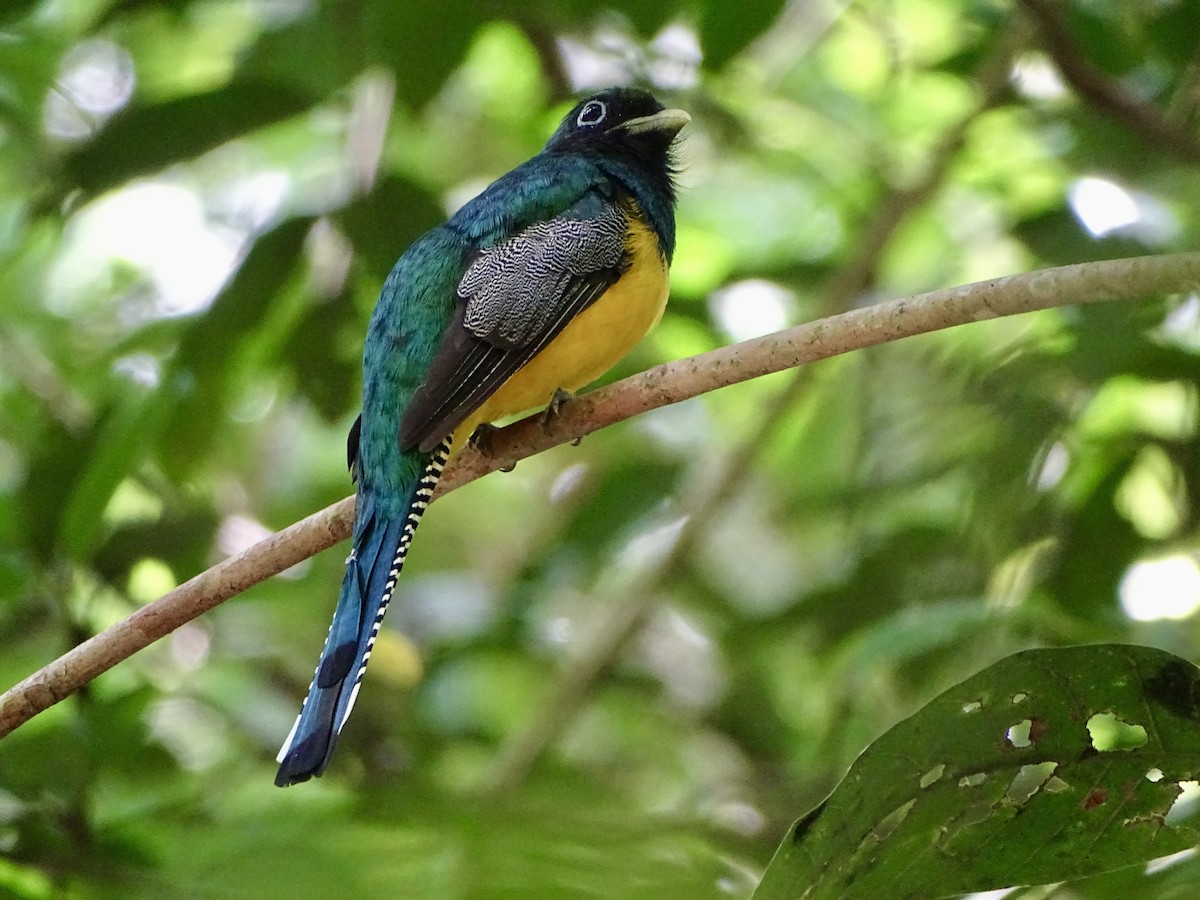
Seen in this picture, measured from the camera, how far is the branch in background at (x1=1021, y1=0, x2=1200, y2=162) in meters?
3.13

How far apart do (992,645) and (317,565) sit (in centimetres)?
226

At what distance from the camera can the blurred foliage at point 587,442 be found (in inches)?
114

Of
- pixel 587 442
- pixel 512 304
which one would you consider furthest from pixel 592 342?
pixel 587 442

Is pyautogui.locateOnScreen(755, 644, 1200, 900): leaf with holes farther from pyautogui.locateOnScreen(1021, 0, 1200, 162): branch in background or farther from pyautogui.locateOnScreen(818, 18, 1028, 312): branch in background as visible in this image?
pyautogui.locateOnScreen(818, 18, 1028, 312): branch in background

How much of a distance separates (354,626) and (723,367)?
88 cm

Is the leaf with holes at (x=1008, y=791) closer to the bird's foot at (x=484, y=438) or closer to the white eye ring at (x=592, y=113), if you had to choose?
the bird's foot at (x=484, y=438)

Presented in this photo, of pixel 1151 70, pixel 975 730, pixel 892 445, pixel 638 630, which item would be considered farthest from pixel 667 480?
pixel 975 730

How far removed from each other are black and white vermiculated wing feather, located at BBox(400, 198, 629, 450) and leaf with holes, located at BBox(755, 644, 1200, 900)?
4.16ft

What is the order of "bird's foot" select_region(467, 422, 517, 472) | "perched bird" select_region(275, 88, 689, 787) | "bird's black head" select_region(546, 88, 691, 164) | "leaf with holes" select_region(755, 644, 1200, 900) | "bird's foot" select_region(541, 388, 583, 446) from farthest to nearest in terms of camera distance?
"bird's black head" select_region(546, 88, 691, 164) → "bird's foot" select_region(467, 422, 517, 472) → "bird's foot" select_region(541, 388, 583, 446) → "perched bird" select_region(275, 88, 689, 787) → "leaf with holes" select_region(755, 644, 1200, 900)

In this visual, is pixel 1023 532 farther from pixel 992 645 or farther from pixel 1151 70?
pixel 1151 70

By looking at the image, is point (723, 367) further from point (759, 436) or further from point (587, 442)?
point (587, 442)

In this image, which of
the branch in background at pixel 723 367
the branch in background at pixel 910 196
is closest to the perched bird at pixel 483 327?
the branch in background at pixel 723 367

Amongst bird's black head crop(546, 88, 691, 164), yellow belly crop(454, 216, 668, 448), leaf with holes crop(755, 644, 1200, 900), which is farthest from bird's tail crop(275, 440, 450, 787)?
bird's black head crop(546, 88, 691, 164)

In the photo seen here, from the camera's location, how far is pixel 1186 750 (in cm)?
178
